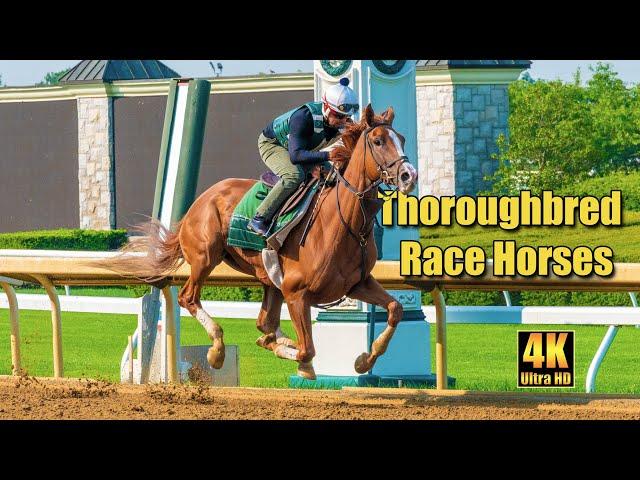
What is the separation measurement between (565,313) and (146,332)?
2.75 m

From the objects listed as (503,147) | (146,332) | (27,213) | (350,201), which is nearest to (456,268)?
(350,201)

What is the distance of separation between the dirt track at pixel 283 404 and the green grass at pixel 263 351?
1458mm

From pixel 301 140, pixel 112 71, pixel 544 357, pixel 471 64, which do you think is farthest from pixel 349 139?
pixel 112 71

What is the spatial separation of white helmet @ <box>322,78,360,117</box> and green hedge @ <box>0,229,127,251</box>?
12580mm

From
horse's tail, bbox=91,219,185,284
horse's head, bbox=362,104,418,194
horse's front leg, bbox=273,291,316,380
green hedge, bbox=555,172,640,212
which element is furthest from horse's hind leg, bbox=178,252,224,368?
green hedge, bbox=555,172,640,212

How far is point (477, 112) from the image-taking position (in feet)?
63.2

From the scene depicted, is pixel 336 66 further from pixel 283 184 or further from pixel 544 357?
pixel 544 357

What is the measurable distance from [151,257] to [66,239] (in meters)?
11.7

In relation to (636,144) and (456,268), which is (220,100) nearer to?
(636,144)

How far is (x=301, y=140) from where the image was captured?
7145 millimetres

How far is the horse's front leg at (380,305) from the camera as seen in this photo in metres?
7.03

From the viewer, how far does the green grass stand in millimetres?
9906

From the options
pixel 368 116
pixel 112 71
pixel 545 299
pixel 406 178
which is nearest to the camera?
pixel 406 178

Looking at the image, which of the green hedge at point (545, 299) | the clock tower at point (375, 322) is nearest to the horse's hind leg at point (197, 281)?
the clock tower at point (375, 322)
